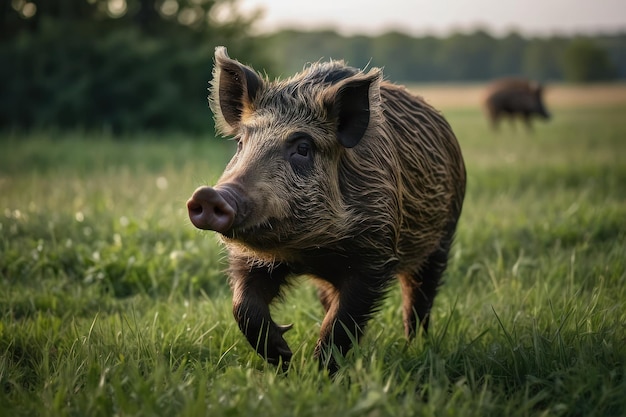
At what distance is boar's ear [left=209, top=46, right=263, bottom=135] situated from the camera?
3645 mm

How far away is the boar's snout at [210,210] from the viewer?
2764 mm

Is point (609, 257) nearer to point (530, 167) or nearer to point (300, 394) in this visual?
point (300, 394)

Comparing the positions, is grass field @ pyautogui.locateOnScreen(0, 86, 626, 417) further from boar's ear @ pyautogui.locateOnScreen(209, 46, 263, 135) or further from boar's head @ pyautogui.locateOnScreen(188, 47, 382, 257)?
boar's ear @ pyautogui.locateOnScreen(209, 46, 263, 135)

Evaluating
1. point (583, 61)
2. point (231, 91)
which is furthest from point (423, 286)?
point (583, 61)

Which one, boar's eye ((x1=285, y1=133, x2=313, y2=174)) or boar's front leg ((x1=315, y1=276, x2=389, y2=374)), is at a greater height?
boar's eye ((x1=285, y1=133, x2=313, y2=174))

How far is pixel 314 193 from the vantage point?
11.1 feet

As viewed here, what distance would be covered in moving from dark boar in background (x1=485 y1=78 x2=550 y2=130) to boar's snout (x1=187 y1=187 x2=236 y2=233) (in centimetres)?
2004

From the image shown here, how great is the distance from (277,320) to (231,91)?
1.40 meters

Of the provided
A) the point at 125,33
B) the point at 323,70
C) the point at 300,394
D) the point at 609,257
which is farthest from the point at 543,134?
the point at 300,394

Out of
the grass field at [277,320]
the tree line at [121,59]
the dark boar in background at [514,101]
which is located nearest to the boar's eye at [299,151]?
the grass field at [277,320]

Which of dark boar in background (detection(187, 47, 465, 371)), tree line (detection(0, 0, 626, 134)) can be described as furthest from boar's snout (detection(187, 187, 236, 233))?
tree line (detection(0, 0, 626, 134))

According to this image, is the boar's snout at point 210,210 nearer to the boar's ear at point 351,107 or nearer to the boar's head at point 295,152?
the boar's head at point 295,152

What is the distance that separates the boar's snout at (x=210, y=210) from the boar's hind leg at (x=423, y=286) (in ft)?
6.02

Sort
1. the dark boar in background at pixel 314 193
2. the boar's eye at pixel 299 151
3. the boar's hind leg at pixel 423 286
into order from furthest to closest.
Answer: the boar's hind leg at pixel 423 286, the boar's eye at pixel 299 151, the dark boar in background at pixel 314 193
